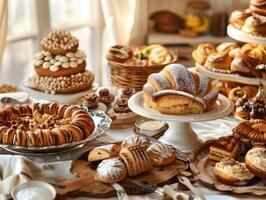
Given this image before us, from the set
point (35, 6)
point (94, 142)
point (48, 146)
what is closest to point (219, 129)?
point (94, 142)

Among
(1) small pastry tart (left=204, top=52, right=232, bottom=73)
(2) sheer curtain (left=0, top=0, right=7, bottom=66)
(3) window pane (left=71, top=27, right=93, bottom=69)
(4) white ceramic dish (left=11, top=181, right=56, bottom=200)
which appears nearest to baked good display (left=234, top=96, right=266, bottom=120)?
(1) small pastry tart (left=204, top=52, right=232, bottom=73)

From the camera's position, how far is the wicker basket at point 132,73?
1.87 metres

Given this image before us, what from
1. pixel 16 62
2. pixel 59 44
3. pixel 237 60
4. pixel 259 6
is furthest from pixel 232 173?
pixel 16 62

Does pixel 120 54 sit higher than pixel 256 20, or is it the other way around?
pixel 256 20

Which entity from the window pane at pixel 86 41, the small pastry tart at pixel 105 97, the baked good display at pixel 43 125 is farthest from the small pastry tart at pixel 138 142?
the window pane at pixel 86 41

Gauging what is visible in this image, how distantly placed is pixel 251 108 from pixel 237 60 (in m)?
0.19

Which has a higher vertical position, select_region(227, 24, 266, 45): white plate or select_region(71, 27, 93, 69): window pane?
select_region(227, 24, 266, 45): white plate

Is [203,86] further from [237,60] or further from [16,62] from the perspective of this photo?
[16,62]

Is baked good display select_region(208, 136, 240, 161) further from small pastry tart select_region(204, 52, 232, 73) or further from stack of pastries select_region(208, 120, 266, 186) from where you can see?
small pastry tart select_region(204, 52, 232, 73)

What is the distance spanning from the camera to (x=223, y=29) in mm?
3129

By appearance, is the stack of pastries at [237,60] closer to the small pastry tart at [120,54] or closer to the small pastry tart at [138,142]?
the small pastry tart at [120,54]

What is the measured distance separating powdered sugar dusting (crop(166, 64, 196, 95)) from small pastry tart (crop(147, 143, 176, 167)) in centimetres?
17

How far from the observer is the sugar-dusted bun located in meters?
1.24

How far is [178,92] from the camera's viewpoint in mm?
1406
